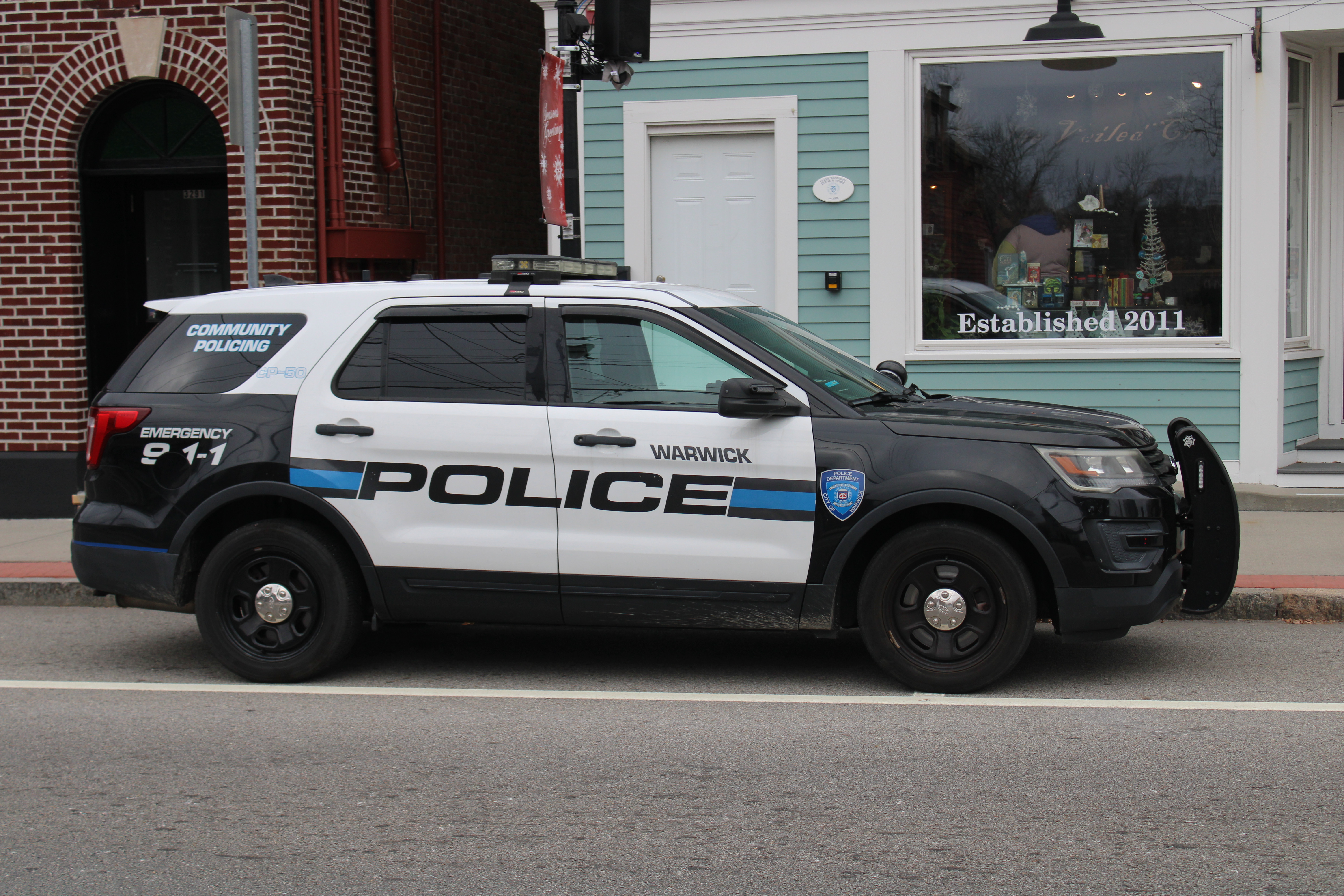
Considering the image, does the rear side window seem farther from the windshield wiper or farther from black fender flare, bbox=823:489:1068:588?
black fender flare, bbox=823:489:1068:588

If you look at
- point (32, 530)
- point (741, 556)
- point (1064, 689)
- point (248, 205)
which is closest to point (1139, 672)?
point (1064, 689)

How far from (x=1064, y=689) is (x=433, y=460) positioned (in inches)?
119

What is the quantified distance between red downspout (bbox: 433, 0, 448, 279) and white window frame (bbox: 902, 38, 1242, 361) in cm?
449

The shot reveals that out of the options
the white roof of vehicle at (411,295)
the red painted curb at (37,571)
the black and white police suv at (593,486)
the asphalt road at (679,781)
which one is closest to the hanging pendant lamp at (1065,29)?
the black and white police suv at (593,486)

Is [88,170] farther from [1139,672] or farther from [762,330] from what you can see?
[1139,672]

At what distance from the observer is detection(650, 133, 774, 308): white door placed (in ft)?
37.7

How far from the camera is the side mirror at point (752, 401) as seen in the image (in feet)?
19.2

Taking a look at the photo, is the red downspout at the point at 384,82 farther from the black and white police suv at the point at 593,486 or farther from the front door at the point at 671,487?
the front door at the point at 671,487

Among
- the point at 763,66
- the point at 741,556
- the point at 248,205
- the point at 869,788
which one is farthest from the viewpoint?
the point at 763,66

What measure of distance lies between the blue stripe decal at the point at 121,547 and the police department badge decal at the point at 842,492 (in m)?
3.09

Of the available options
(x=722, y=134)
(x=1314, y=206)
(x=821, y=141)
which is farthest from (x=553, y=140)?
(x=1314, y=206)

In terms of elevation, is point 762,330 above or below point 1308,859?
above

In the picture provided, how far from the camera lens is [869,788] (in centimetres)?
484

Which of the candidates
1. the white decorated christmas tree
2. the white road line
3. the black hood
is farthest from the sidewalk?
the black hood
